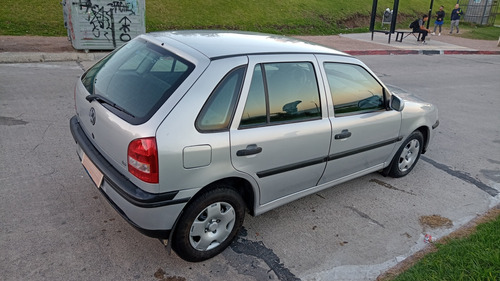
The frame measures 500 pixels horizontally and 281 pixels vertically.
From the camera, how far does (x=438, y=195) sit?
456cm

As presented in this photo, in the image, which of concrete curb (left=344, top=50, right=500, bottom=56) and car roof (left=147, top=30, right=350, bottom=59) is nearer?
car roof (left=147, top=30, right=350, bottom=59)

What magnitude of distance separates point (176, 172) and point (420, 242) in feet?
Result: 7.94

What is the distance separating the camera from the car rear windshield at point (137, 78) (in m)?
2.82

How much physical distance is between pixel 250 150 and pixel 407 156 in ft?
8.83

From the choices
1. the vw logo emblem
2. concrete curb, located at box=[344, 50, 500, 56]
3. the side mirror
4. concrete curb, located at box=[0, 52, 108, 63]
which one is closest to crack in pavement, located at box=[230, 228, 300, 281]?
the vw logo emblem

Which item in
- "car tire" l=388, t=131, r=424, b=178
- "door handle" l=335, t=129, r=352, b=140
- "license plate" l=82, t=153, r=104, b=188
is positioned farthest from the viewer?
"car tire" l=388, t=131, r=424, b=178

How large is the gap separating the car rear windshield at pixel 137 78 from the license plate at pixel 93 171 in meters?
0.52

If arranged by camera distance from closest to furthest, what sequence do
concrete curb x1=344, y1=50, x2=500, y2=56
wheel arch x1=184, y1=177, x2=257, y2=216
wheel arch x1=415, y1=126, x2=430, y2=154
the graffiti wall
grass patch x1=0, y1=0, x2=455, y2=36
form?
1. wheel arch x1=184, y1=177, x2=257, y2=216
2. wheel arch x1=415, y1=126, x2=430, y2=154
3. the graffiti wall
4. grass patch x1=0, y1=0, x2=455, y2=36
5. concrete curb x1=344, y1=50, x2=500, y2=56

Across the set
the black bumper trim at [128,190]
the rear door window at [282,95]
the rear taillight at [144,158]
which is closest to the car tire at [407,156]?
the rear door window at [282,95]

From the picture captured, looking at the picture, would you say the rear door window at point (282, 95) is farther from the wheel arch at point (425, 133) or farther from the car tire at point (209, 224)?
the wheel arch at point (425, 133)

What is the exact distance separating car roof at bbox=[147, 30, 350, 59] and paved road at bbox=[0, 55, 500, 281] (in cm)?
160

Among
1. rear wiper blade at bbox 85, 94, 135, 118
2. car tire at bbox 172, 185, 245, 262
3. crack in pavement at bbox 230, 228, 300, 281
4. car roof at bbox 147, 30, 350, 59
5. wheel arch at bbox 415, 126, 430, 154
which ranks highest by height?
car roof at bbox 147, 30, 350, 59

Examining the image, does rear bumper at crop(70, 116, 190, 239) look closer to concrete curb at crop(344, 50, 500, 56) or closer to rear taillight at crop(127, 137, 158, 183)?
rear taillight at crop(127, 137, 158, 183)

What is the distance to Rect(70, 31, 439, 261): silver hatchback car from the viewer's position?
107 inches
